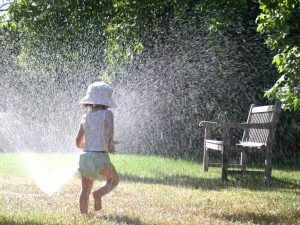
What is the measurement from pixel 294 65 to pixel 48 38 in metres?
9.83

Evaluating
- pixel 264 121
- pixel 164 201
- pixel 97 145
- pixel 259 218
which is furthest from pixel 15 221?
pixel 264 121

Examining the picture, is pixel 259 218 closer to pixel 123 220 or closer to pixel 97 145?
pixel 123 220

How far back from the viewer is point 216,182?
30.8 ft

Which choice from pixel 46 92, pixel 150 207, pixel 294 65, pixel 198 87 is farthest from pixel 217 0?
pixel 46 92

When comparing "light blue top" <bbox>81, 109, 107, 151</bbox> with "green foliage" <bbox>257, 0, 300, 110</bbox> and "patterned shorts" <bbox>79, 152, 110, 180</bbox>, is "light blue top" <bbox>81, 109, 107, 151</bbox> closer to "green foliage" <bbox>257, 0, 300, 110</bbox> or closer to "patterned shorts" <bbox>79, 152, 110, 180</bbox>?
"patterned shorts" <bbox>79, 152, 110, 180</bbox>

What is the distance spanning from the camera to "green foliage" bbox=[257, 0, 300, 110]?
7328mm

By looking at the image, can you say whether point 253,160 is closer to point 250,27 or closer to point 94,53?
point 250,27

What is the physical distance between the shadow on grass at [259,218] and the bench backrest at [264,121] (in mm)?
3638

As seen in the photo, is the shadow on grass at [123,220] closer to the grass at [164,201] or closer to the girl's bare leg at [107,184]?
the grass at [164,201]

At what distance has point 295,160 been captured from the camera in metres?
15.6

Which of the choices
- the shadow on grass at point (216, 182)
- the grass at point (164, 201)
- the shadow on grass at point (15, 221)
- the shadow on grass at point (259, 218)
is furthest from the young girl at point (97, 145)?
the shadow on grass at point (216, 182)

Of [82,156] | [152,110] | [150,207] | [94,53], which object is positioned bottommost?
[150,207]

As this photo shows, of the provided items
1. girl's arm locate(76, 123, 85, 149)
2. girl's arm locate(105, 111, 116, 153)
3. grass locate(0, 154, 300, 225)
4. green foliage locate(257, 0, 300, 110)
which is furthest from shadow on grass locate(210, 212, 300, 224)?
green foliage locate(257, 0, 300, 110)

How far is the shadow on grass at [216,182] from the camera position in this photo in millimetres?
8814
